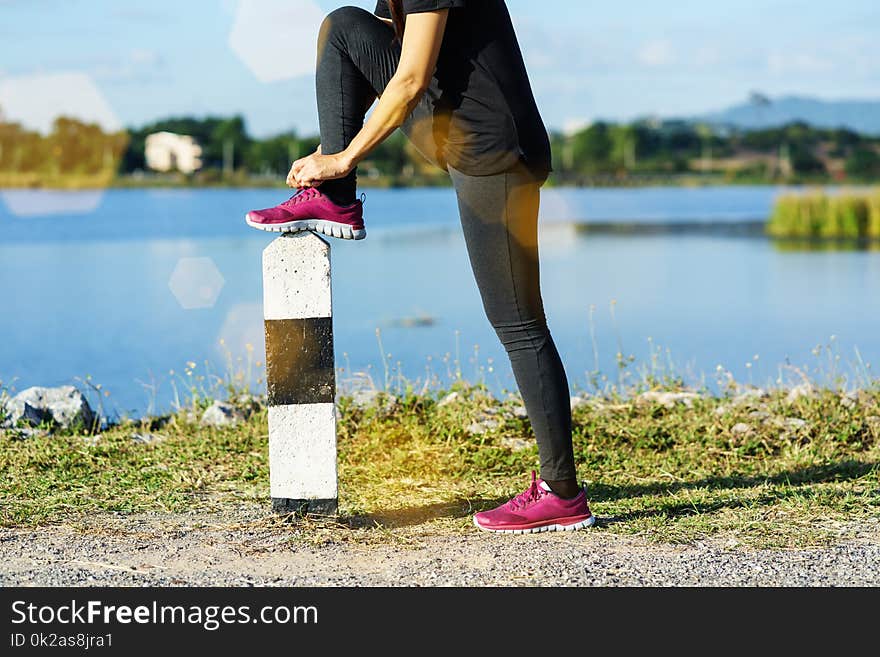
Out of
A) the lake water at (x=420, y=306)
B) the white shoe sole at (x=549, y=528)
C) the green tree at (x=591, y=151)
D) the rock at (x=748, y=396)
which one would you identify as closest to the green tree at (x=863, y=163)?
the green tree at (x=591, y=151)

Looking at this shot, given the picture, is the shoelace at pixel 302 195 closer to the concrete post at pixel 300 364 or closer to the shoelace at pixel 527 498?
the concrete post at pixel 300 364

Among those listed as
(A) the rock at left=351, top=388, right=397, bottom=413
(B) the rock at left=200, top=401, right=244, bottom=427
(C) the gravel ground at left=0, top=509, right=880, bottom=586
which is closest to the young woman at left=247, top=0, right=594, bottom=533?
(C) the gravel ground at left=0, top=509, right=880, bottom=586

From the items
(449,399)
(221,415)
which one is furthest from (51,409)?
(449,399)

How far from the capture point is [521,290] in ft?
13.3

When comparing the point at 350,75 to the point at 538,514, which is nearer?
the point at 350,75

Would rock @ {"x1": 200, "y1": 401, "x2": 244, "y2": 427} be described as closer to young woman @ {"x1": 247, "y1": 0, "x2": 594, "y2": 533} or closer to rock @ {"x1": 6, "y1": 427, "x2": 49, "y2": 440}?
rock @ {"x1": 6, "y1": 427, "x2": 49, "y2": 440}

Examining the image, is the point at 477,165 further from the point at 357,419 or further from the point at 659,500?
the point at 357,419

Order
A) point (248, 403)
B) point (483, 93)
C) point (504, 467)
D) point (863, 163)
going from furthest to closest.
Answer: point (863, 163) → point (248, 403) → point (504, 467) → point (483, 93)

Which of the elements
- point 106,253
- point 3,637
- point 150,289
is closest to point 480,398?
point 3,637

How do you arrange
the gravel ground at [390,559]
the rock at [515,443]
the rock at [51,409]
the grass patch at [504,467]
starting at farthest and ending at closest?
the rock at [51,409]
the rock at [515,443]
the grass patch at [504,467]
the gravel ground at [390,559]

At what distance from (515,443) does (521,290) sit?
1.81 metres

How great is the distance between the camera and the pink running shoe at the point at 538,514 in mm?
4129

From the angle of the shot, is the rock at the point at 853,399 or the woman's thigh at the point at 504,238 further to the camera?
the rock at the point at 853,399

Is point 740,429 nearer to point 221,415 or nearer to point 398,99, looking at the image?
point 221,415
